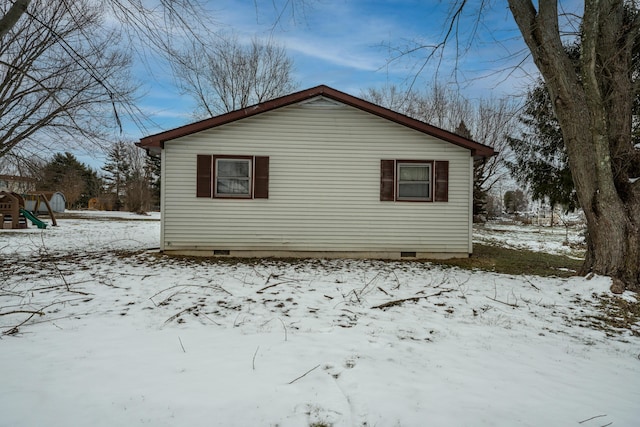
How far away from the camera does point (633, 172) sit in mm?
6117

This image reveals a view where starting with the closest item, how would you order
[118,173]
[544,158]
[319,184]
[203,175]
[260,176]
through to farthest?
[203,175]
[260,176]
[319,184]
[544,158]
[118,173]

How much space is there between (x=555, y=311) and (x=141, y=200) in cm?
3351

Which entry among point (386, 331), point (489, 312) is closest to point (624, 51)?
point (489, 312)

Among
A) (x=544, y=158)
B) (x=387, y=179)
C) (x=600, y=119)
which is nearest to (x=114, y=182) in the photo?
(x=387, y=179)

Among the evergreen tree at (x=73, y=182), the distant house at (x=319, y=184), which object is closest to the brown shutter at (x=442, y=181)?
the distant house at (x=319, y=184)

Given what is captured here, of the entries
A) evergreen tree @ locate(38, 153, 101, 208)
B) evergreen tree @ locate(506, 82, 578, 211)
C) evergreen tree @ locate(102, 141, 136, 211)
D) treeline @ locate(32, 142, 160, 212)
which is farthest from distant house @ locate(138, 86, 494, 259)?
evergreen tree @ locate(102, 141, 136, 211)

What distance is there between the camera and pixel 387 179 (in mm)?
8586

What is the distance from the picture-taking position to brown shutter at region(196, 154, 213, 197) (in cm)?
826

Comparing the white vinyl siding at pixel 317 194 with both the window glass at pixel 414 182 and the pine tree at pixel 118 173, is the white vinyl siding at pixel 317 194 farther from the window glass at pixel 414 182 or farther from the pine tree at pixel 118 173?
the pine tree at pixel 118 173

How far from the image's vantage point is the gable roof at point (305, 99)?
7.99 metres

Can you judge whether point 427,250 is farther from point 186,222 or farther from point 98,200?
point 98,200

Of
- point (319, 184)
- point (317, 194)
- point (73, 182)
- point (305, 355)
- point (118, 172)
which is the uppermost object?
point (118, 172)

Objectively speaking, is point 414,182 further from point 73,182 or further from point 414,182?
point 73,182

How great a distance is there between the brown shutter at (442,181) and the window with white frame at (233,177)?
5.01 metres
